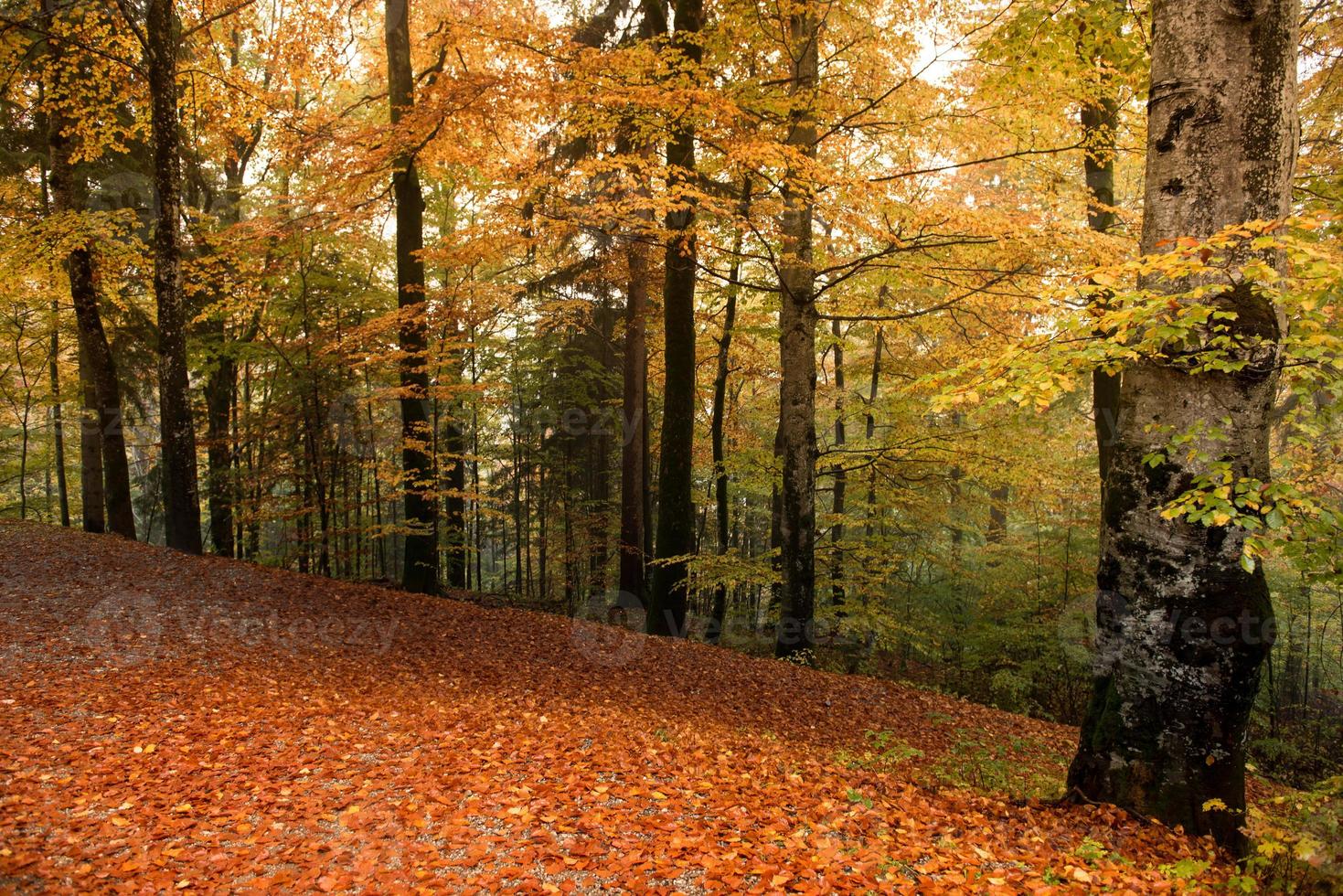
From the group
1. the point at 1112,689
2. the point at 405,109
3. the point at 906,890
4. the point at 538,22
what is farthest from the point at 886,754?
the point at 538,22

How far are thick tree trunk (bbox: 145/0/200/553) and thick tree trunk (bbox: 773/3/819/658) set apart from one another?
8472mm

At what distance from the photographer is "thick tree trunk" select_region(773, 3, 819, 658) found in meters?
8.41

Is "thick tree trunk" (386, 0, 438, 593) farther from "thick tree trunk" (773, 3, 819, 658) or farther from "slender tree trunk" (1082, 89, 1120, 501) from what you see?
"slender tree trunk" (1082, 89, 1120, 501)

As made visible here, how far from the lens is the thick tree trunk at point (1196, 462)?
3.39m

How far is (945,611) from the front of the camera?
12.7m

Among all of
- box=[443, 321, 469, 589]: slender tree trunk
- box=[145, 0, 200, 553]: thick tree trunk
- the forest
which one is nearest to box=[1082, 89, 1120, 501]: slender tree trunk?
the forest

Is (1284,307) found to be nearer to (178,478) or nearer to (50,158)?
(178,478)

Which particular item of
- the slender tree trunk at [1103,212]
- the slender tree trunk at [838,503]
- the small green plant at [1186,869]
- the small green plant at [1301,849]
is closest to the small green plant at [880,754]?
the small green plant at [1186,869]

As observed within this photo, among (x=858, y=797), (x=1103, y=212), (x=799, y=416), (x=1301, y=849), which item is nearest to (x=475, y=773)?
(x=858, y=797)

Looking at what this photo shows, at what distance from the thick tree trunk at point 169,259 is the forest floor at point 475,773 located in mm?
2441

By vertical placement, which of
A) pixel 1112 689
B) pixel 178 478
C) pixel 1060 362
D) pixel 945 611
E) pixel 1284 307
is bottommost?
pixel 945 611

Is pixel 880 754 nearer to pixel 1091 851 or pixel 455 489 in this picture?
pixel 1091 851

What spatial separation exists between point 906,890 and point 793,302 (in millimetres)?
6869

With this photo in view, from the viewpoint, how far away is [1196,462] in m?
3.41
